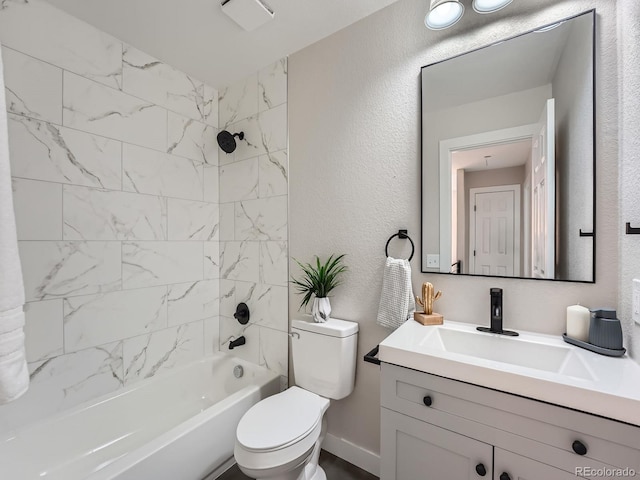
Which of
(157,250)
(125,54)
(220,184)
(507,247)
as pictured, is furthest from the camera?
(220,184)

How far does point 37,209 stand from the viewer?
57.9 inches

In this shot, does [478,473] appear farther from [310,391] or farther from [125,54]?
[125,54]

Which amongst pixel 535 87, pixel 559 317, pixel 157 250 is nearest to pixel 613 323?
pixel 559 317

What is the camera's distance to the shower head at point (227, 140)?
2.10 metres

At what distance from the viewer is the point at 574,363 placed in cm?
97

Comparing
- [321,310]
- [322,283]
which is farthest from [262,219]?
[321,310]

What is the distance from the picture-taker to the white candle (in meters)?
1.06

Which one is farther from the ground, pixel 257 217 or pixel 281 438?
pixel 257 217

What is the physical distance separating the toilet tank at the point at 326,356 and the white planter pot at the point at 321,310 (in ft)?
0.10

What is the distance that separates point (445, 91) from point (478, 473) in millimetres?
1567

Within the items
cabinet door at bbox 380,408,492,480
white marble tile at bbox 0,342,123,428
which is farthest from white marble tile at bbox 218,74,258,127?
cabinet door at bbox 380,408,492,480

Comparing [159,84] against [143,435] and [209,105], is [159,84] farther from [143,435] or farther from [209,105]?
[143,435]

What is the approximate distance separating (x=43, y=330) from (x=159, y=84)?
5.44 feet

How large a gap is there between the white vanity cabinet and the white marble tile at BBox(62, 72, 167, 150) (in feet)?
6.59
